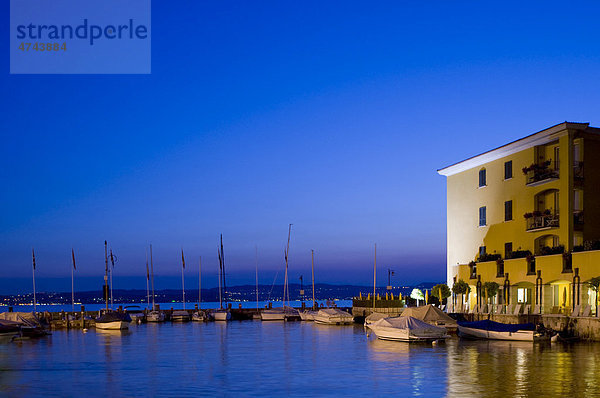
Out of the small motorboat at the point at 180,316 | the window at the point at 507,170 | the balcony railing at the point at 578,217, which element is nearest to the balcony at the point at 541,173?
the balcony railing at the point at 578,217

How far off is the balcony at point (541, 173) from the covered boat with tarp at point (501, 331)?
13.7 metres

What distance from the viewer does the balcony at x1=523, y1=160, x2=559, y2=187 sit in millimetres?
57219

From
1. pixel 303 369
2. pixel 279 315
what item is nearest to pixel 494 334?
pixel 303 369

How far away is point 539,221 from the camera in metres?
Answer: 57.6

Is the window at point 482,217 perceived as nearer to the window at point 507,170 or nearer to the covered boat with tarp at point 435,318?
the window at point 507,170

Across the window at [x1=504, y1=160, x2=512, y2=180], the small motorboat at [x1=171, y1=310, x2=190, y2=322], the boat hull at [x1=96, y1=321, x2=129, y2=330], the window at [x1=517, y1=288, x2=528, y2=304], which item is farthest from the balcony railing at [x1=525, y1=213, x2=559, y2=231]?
the small motorboat at [x1=171, y1=310, x2=190, y2=322]

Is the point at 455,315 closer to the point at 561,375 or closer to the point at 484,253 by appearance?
the point at 484,253

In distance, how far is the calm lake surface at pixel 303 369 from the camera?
29.3 m

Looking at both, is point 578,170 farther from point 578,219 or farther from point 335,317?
point 335,317

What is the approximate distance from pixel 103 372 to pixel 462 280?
1514 inches

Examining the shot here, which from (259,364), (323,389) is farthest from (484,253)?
(323,389)

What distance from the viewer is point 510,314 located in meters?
53.8

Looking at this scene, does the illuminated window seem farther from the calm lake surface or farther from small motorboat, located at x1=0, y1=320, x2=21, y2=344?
small motorboat, located at x1=0, y1=320, x2=21, y2=344

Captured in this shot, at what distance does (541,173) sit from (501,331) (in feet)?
49.7
